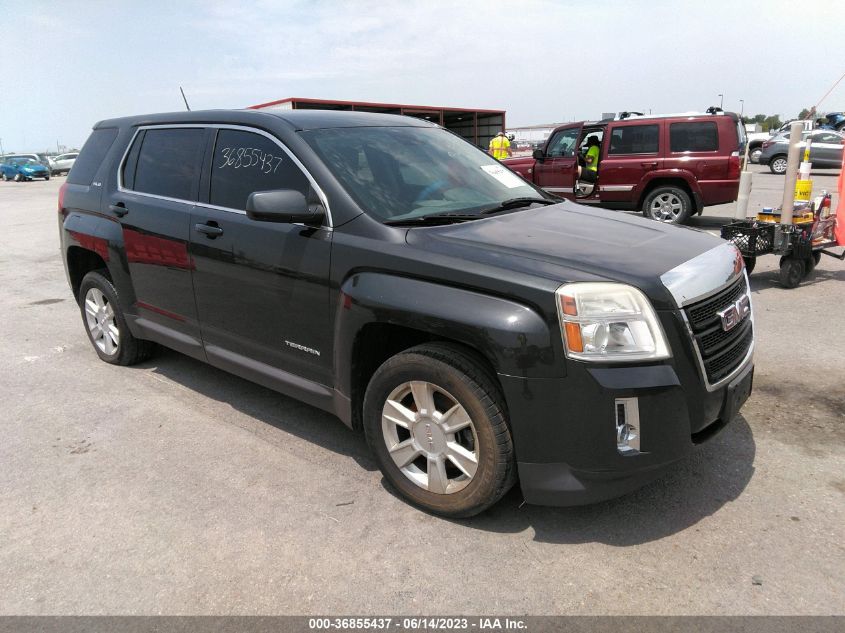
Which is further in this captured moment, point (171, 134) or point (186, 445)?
point (171, 134)

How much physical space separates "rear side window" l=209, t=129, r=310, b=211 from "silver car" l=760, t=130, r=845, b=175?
870 inches

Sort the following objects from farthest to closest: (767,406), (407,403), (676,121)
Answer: (676,121) < (767,406) < (407,403)

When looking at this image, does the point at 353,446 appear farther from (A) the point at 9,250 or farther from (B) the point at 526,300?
(A) the point at 9,250

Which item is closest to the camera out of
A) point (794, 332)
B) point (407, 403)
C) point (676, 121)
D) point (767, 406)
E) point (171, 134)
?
point (407, 403)

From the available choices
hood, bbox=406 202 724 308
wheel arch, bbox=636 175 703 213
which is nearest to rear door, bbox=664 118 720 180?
wheel arch, bbox=636 175 703 213

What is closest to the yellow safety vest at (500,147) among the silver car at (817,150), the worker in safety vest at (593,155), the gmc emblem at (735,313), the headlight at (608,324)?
the worker in safety vest at (593,155)

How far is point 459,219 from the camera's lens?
3.31 metres

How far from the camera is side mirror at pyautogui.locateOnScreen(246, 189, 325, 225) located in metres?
3.15

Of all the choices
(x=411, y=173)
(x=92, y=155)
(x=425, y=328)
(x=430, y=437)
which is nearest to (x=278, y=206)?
(x=411, y=173)

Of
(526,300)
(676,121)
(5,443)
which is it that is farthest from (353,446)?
(676,121)

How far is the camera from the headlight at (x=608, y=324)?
2529mm

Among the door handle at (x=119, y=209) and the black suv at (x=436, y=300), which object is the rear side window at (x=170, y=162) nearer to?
the black suv at (x=436, y=300)

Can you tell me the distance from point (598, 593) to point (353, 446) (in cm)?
170

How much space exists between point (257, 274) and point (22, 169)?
41.9 m
